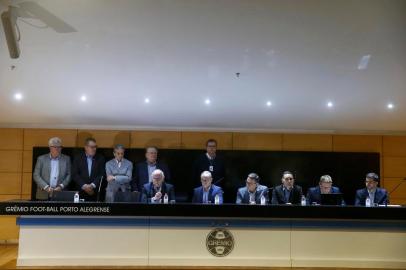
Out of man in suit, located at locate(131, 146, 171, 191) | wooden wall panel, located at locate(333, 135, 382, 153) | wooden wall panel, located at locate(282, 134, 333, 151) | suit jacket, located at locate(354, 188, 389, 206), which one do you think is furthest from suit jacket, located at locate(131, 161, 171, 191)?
wooden wall panel, located at locate(333, 135, 382, 153)

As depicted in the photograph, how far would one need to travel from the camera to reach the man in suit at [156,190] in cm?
514

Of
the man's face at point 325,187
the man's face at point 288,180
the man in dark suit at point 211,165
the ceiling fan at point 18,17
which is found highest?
the ceiling fan at point 18,17

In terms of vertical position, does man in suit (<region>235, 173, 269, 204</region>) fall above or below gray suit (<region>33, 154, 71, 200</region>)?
below

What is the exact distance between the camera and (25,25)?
16.8 feet

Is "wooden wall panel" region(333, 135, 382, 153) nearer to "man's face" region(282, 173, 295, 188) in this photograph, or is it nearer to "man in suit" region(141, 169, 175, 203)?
"man's face" region(282, 173, 295, 188)

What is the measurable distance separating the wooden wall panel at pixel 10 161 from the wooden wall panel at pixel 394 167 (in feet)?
19.3

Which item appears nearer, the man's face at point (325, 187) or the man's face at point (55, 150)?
the man's face at point (325, 187)

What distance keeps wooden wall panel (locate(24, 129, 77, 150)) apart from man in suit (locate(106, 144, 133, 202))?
1290 mm

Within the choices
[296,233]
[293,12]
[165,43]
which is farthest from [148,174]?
[293,12]

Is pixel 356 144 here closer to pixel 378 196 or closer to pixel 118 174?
pixel 378 196

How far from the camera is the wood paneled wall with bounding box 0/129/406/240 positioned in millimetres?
7027

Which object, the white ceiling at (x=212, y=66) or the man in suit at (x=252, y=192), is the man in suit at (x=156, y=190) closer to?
the man in suit at (x=252, y=192)

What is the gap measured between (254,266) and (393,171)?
3739 mm

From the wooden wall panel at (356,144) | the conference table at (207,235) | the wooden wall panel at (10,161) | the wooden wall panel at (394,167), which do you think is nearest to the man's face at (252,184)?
the conference table at (207,235)
